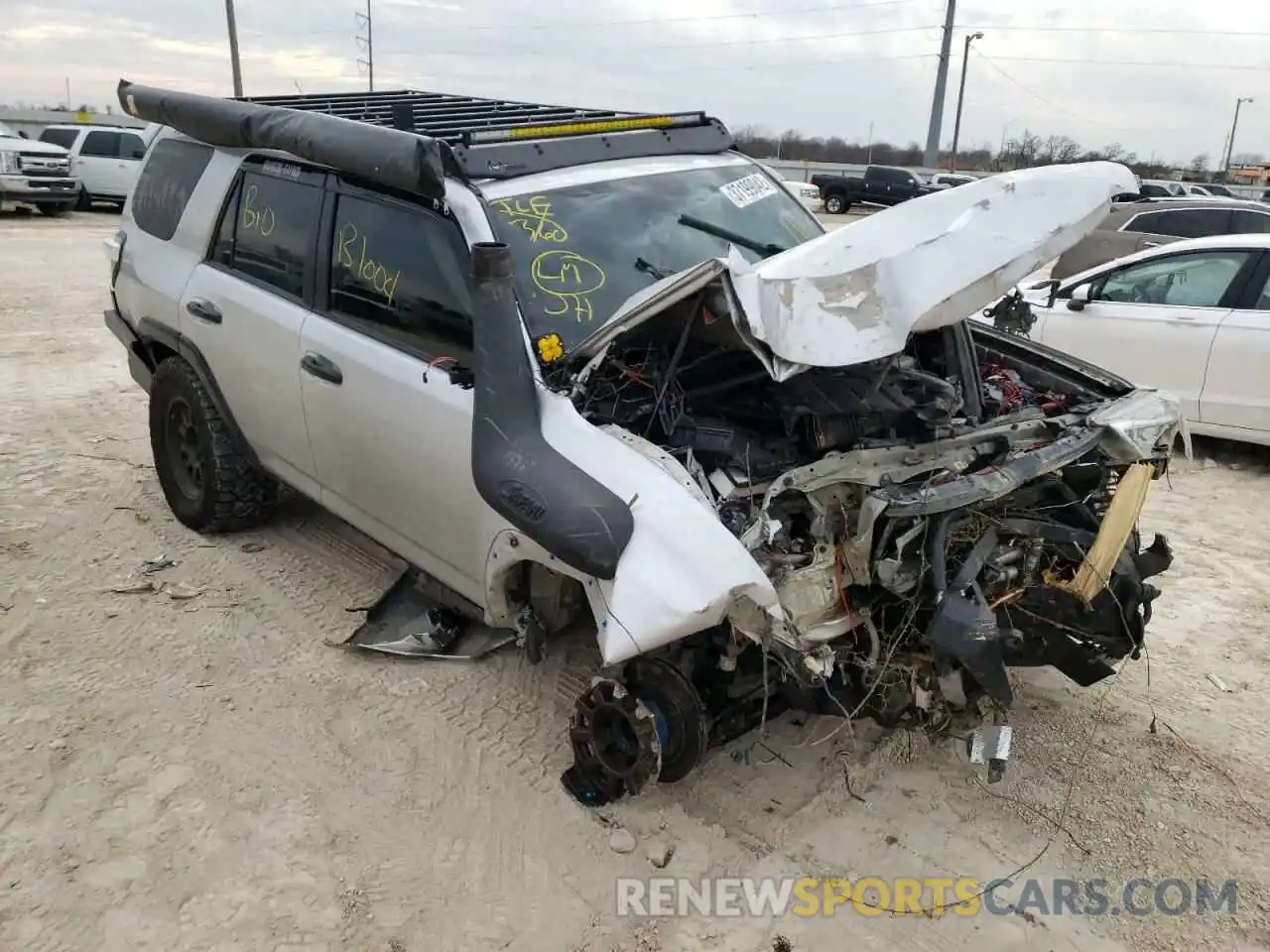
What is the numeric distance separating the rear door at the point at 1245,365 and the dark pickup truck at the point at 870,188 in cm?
2704

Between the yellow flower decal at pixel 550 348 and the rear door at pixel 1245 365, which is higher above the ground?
the yellow flower decal at pixel 550 348

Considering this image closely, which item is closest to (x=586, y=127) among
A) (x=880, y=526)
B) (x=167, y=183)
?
(x=880, y=526)

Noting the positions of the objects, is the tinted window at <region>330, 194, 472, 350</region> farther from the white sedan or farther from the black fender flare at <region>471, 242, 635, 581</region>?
the white sedan

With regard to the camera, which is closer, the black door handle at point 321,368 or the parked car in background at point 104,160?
the black door handle at point 321,368

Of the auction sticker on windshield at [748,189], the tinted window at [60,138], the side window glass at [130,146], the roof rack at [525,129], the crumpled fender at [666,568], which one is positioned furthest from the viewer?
the tinted window at [60,138]

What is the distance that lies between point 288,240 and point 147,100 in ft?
4.85

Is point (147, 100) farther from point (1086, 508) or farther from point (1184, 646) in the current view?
point (1184, 646)

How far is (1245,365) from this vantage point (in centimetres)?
645

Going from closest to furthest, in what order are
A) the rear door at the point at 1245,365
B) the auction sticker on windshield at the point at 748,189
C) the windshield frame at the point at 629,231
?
the windshield frame at the point at 629,231 → the auction sticker on windshield at the point at 748,189 → the rear door at the point at 1245,365

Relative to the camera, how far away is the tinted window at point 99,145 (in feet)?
67.0

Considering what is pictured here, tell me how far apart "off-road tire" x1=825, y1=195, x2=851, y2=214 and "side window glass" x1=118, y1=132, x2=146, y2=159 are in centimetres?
2098

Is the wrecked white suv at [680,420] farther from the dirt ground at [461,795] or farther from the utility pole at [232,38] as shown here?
the utility pole at [232,38]

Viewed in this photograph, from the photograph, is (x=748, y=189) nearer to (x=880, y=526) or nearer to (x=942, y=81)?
(x=880, y=526)

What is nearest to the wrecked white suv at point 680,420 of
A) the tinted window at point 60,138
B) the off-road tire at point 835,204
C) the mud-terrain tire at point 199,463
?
the mud-terrain tire at point 199,463
